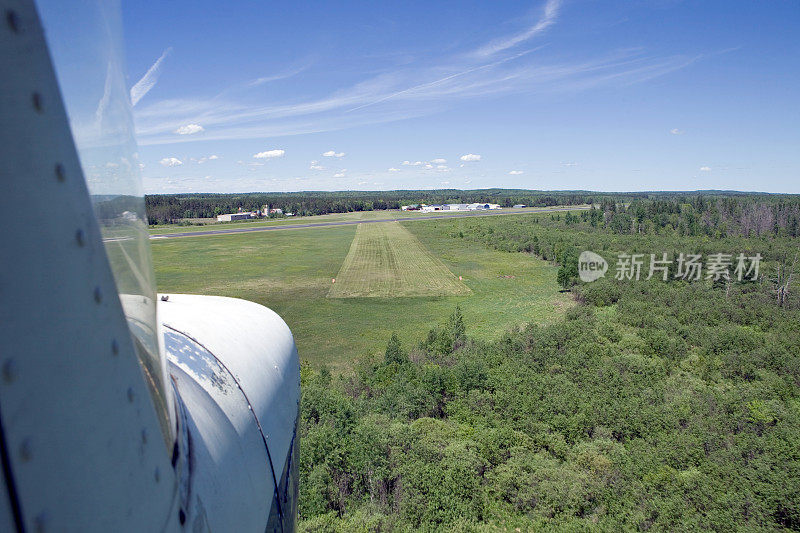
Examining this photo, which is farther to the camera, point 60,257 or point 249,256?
point 249,256

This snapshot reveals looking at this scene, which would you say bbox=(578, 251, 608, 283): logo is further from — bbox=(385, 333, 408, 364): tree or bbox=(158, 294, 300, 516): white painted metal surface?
bbox=(158, 294, 300, 516): white painted metal surface

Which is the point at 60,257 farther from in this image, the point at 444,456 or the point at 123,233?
the point at 444,456

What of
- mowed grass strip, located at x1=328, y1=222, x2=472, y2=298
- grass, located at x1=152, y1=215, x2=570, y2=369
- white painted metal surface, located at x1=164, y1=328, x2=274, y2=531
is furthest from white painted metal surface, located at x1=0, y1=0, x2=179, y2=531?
mowed grass strip, located at x1=328, y1=222, x2=472, y2=298

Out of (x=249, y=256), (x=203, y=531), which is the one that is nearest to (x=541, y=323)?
(x=203, y=531)

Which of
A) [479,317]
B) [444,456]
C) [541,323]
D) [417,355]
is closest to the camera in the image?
[444,456]

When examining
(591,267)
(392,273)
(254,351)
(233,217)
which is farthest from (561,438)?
(233,217)

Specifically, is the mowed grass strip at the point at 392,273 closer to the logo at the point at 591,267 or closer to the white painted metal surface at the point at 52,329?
the logo at the point at 591,267
